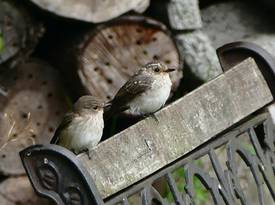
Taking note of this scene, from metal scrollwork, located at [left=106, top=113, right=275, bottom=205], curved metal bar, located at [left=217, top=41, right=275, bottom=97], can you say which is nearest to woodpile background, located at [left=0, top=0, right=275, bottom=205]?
curved metal bar, located at [left=217, top=41, right=275, bottom=97]

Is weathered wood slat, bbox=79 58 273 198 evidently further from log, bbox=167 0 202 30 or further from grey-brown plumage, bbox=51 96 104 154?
log, bbox=167 0 202 30


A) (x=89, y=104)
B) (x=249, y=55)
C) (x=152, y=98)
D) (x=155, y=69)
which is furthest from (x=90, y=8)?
(x=249, y=55)

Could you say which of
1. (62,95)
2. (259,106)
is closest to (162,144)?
(259,106)

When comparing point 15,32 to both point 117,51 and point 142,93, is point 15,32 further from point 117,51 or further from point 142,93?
point 142,93

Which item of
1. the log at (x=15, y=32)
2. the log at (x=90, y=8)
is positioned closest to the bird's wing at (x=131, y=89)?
the log at (x=90, y=8)

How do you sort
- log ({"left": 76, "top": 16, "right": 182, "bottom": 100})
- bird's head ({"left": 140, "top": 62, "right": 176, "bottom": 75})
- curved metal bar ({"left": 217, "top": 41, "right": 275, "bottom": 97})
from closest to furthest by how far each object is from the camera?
curved metal bar ({"left": 217, "top": 41, "right": 275, "bottom": 97})
bird's head ({"left": 140, "top": 62, "right": 176, "bottom": 75})
log ({"left": 76, "top": 16, "right": 182, "bottom": 100})
